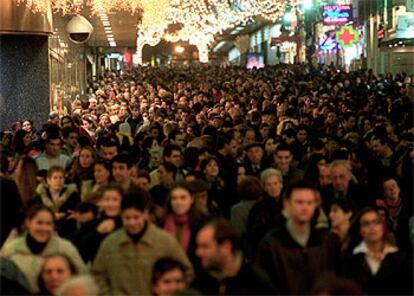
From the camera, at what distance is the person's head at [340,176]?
12.2 metres

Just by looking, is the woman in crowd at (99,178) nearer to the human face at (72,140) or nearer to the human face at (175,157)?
the human face at (175,157)

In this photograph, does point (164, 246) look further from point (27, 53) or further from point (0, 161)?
point (27, 53)

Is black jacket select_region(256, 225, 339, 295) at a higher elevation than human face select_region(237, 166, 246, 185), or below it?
below

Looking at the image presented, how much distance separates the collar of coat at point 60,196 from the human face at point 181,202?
2637 millimetres

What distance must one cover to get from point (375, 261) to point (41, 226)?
2.38 meters

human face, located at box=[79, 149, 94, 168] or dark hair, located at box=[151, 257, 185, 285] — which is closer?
dark hair, located at box=[151, 257, 185, 285]

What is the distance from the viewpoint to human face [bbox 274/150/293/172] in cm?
1425

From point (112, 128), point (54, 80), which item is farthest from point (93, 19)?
point (112, 128)

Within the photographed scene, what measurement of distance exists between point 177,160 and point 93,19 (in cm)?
1885

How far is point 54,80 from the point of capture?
2936cm

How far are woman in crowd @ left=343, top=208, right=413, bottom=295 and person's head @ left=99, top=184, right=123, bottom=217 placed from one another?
6.09 ft

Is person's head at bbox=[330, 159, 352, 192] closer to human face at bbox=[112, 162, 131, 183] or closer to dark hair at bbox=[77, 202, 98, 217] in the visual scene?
human face at bbox=[112, 162, 131, 183]

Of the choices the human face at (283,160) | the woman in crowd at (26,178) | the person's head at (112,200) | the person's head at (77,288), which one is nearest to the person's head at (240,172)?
the human face at (283,160)

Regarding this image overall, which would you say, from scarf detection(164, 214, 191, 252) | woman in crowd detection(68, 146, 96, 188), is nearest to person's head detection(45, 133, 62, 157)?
woman in crowd detection(68, 146, 96, 188)
